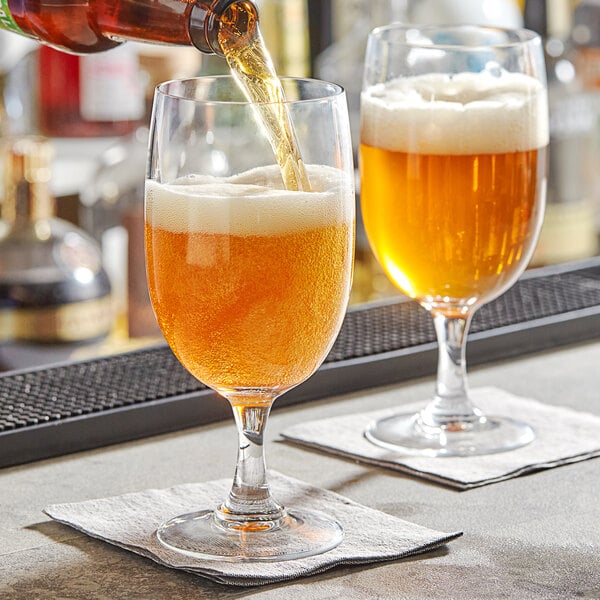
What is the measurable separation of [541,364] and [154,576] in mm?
526

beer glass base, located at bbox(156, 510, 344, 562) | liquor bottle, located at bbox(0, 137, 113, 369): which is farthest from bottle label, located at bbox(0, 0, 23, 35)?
liquor bottle, located at bbox(0, 137, 113, 369)

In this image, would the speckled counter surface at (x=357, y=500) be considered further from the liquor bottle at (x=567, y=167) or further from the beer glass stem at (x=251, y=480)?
the liquor bottle at (x=567, y=167)

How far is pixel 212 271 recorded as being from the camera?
2.40ft

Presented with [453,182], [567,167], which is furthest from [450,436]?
[567,167]

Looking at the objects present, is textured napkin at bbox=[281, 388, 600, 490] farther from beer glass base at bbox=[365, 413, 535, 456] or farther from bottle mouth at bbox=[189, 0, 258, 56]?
bottle mouth at bbox=[189, 0, 258, 56]

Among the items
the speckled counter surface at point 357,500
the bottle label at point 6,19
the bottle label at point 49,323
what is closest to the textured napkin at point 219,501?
the speckled counter surface at point 357,500

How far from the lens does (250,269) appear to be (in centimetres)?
73

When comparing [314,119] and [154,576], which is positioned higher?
[314,119]

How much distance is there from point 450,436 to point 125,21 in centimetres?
36

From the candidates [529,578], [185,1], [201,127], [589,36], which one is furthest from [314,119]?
[589,36]

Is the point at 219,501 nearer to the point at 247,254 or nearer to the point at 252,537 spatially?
the point at 252,537

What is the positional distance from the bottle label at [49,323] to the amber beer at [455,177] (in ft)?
2.44

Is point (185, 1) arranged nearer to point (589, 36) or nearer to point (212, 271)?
point (212, 271)

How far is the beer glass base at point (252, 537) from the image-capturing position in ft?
2.40
